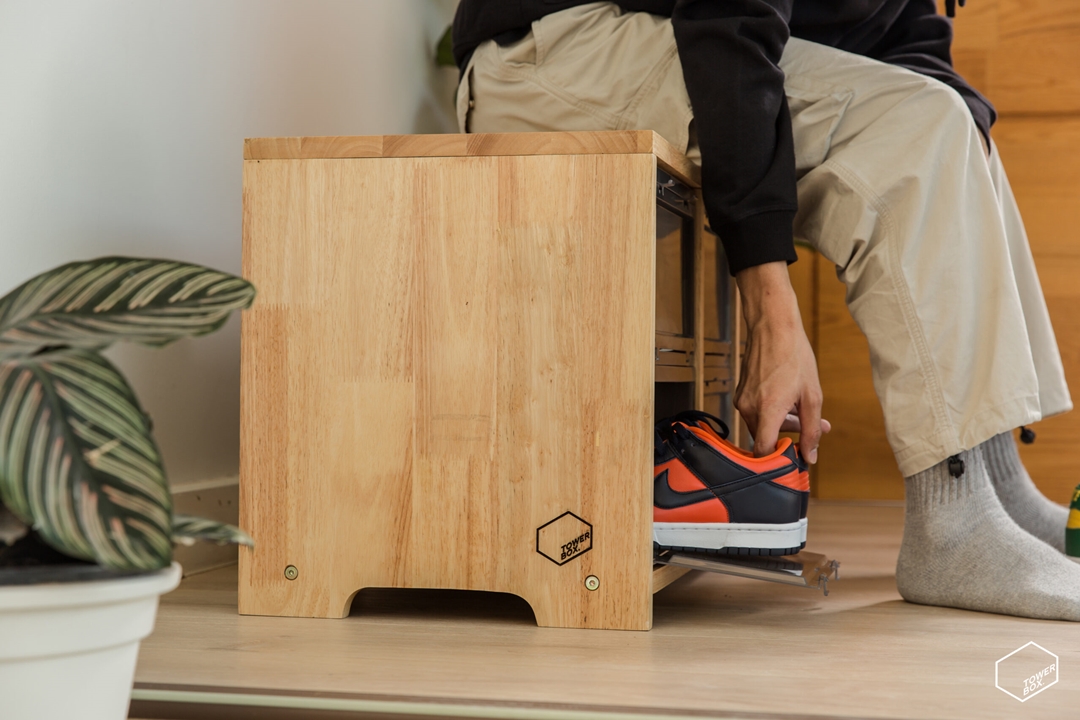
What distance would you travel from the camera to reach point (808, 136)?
1.16 meters

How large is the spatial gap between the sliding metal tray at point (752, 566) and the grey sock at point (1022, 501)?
445 mm

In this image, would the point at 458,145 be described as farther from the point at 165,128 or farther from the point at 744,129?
the point at 165,128

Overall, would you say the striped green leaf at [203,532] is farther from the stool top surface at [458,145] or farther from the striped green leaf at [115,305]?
the stool top surface at [458,145]

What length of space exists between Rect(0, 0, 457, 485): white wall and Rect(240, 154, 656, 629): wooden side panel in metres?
0.20

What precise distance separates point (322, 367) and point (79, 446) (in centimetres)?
52

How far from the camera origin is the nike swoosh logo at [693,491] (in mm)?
1021

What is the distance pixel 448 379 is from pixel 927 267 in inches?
19.7

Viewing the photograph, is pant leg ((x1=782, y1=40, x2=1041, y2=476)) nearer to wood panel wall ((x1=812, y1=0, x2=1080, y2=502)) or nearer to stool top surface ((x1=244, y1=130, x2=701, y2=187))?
stool top surface ((x1=244, y1=130, x2=701, y2=187))

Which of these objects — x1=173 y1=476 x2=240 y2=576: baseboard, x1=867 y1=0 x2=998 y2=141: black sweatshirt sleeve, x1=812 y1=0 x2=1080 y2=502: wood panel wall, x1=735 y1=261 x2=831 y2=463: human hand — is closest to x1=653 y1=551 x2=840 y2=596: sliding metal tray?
x1=735 y1=261 x2=831 y2=463: human hand

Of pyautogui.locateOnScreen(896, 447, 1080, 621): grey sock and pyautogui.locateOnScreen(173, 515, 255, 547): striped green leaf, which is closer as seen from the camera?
pyautogui.locateOnScreen(173, 515, 255, 547): striped green leaf

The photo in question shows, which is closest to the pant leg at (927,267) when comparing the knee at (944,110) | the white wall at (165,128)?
the knee at (944,110)

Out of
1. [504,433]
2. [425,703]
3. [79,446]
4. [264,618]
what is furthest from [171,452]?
[79,446]

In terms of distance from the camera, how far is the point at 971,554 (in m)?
1.07

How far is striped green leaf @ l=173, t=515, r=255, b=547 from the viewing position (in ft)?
1.68
